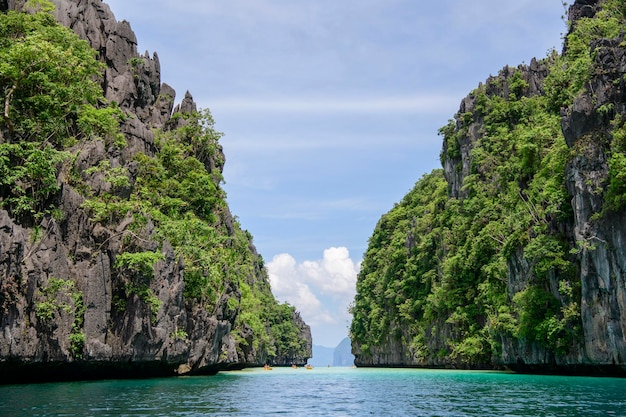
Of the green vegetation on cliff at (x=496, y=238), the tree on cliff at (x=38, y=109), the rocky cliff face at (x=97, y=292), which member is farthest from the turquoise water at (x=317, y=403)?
the green vegetation on cliff at (x=496, y=238)

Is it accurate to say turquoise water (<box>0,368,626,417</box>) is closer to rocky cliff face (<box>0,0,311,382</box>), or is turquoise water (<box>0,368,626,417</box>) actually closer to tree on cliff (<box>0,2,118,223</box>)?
rocky cliff face (<box>0,0,311,382</box>)

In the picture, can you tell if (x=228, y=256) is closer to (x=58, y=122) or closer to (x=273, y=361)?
(x=58, y=122)

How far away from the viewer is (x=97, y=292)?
102 ft

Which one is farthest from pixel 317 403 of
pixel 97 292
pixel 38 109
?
pixel 38 109

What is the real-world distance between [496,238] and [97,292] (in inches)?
1376

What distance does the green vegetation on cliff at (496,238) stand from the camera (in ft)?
127

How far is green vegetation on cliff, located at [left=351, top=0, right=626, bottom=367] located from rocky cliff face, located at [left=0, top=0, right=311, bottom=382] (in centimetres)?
2302

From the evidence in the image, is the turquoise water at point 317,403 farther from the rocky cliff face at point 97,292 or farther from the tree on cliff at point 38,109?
the tree on cliff at point 38,109

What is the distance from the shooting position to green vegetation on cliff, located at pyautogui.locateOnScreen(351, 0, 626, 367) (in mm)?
38844

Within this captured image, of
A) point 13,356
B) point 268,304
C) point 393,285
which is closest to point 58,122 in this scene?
point 13,356

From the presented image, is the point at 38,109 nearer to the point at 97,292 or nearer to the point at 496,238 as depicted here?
the point at 97,292

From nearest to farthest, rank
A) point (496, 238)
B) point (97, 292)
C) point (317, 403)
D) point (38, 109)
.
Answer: point (317, 403), point (97, 292), point (38, 109), point (496, 238)

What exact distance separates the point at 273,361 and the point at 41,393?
99518mm

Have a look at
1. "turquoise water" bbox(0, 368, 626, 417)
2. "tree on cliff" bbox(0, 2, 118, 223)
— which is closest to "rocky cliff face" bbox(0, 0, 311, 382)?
"tree on cliff" bbox(0, 2, 118, 223)
